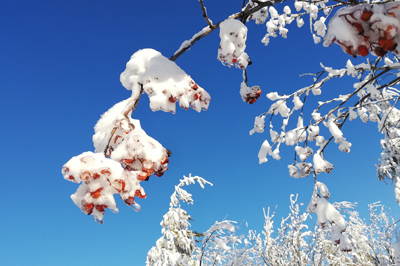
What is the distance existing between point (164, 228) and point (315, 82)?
883 centimetres

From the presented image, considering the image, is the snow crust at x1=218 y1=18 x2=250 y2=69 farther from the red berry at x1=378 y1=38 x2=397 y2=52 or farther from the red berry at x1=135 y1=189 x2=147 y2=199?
the red berry at x1=135 y1=189 x2=147 y2=199

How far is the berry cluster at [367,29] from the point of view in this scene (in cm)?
98

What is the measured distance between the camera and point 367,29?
102 centimetres

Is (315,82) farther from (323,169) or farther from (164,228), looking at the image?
(164,228)

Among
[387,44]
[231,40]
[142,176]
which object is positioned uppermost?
[231,40]

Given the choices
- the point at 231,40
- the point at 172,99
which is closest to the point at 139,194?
the point at 172,99

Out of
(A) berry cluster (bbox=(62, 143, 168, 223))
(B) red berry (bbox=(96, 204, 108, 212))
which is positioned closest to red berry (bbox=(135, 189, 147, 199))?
(A) berry cluster (bbox=(62, 143, 168, 223))

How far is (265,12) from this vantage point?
2.76m

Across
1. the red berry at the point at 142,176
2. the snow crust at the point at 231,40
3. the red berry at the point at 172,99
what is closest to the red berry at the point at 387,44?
the snow crust at the point at 231,40

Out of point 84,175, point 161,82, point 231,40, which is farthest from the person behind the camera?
point 231,40

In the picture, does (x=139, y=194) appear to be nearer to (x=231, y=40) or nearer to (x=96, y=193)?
(x=96, y=193)

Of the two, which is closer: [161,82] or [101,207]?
Result: [101,207]

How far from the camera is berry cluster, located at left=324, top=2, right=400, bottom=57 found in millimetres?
978

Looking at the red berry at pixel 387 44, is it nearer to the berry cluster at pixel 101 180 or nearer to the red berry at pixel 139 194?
the berry cluster at pixel 101 180
